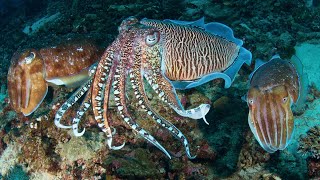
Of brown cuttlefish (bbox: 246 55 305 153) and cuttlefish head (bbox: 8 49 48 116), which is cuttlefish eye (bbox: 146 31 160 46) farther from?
cuttlefish head (bbox: 8 49 48 116)

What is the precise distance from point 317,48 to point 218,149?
3.75 metres

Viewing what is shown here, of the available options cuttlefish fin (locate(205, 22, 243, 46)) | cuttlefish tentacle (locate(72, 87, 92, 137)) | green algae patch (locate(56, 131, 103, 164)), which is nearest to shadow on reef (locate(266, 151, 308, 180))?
cuttlefish fin (locate(205, 22, 243, 46))

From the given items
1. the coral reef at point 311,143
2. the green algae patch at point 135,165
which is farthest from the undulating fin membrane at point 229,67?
the coral reef at point 311,143

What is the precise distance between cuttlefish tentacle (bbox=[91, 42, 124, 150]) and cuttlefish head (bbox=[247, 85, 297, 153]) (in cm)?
155

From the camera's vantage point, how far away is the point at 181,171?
4.06 m

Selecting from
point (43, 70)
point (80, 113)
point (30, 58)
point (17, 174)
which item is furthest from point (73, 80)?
point (17, 174)

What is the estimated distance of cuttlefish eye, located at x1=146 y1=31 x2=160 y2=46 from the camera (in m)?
3.44

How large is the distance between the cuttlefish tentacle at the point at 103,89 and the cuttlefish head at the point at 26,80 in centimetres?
166

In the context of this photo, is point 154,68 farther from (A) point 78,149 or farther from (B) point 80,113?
(A) point 78,149

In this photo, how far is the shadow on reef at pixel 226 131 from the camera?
420 centimetres

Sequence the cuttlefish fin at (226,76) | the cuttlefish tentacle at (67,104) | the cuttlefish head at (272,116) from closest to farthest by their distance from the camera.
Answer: the cuttlefish head at (272,116) < the cuttlefish tentacle at (67,104) < the cuttlefish fin at (226,76)

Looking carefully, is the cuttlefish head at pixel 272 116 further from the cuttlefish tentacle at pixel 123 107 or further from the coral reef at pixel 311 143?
the coral reef at pixel 311 143

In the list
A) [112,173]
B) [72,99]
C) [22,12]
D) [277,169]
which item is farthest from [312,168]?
[22,12]

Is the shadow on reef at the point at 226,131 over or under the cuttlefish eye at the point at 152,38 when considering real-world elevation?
under
